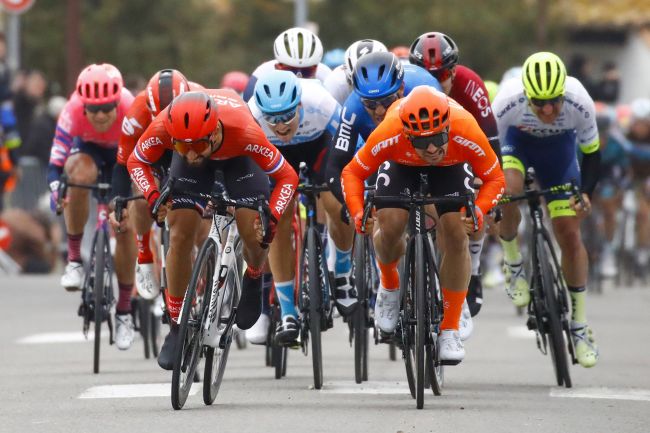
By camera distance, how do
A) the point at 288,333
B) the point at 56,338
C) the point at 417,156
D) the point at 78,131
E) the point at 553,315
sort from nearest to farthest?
the point at 417,156
the point at 288,333
the point at 553,315
the point at 78,131
the point at 56,338

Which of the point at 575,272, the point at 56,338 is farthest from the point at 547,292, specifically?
the point at 56,338

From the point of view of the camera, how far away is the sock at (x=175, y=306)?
11.4 metres

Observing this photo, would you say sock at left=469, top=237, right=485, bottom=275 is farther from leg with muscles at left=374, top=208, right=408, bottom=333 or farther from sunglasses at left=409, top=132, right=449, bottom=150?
sunglasses at left=409, top=132, right=449, bottom=150

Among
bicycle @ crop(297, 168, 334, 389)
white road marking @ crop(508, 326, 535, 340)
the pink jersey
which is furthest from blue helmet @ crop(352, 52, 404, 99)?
white road marking @ crop(508, 326, 535, 340)

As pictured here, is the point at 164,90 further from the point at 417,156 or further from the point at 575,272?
the point at 575,272

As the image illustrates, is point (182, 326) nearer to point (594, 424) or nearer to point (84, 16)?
point (594, 424)

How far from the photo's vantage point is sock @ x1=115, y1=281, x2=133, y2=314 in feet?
46.5

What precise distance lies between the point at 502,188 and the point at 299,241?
205cm

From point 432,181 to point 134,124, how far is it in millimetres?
2357

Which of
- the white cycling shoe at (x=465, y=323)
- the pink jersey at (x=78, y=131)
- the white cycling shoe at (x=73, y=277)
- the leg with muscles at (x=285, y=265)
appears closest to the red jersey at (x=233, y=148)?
the leg with muscles at (x=285, y=265)

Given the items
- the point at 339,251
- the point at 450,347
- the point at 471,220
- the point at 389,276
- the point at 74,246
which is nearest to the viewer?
the point at 471,220

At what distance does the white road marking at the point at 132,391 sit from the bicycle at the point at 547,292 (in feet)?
7.73

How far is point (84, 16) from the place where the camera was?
41.8 meters

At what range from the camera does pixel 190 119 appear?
416 inches
